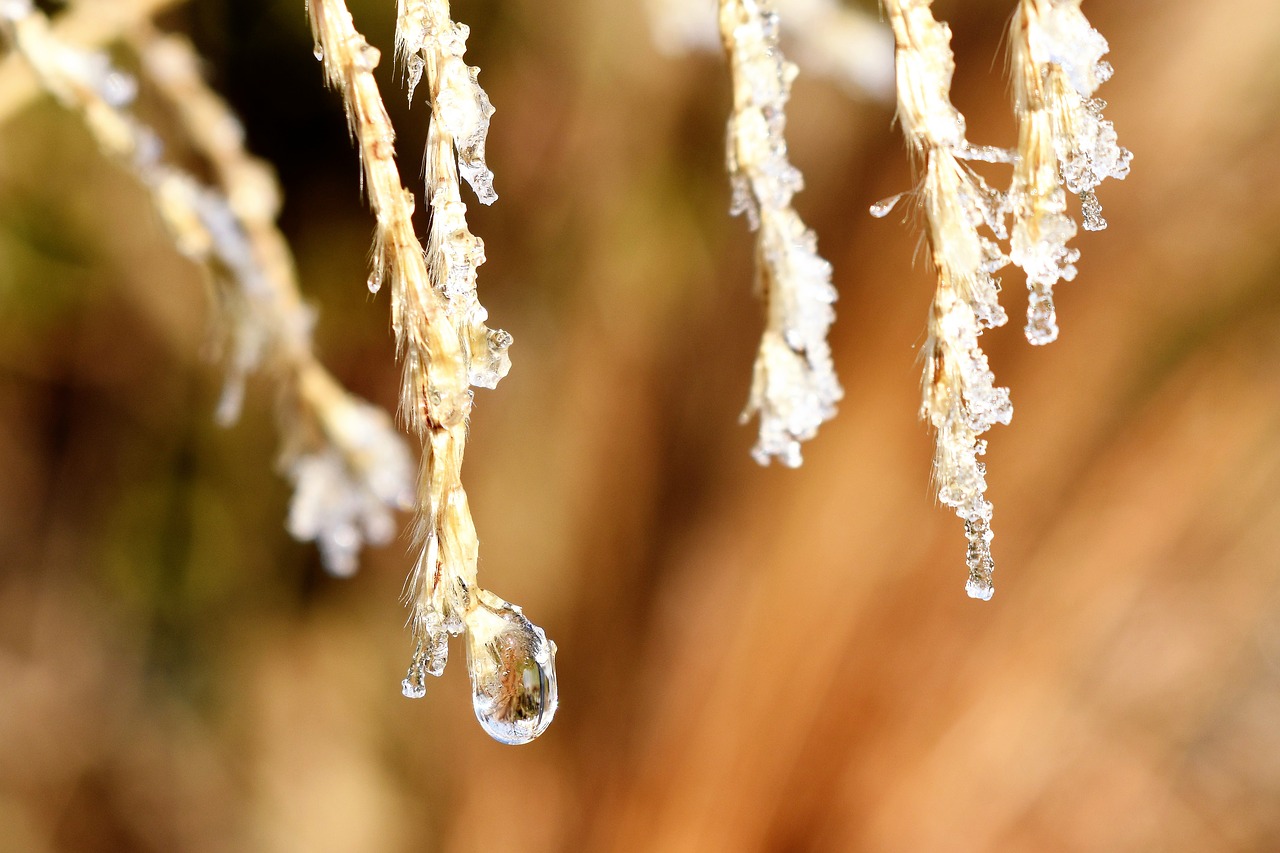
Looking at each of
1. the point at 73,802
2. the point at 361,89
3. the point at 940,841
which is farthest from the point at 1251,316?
the point at 73,802

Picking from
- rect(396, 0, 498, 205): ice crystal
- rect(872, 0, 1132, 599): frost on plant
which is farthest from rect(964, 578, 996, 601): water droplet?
rect(396, 0, 498, 205): ice crystal

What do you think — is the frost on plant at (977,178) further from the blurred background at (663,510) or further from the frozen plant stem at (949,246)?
the blurred background at (663,510)

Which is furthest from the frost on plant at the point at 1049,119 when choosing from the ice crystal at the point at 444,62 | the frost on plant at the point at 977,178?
the ice crystal at the point at 444,62

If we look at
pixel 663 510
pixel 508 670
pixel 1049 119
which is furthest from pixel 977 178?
pixel 663 510

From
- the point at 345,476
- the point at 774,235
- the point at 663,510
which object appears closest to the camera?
the point at 774,235

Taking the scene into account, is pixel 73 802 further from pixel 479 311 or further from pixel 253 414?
pixel 479 311

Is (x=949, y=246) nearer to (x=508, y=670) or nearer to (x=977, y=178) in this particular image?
(x=977, y=178)
